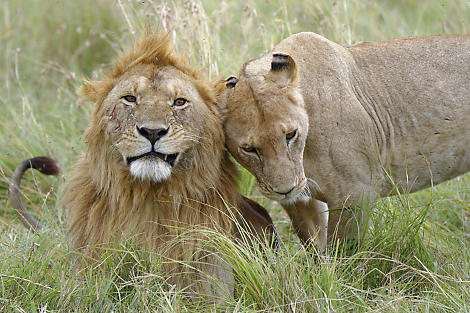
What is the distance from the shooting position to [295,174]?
3047 millimetres

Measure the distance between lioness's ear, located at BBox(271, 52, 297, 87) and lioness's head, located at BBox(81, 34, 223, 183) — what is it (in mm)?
314

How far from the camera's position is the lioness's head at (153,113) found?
9.86 feet

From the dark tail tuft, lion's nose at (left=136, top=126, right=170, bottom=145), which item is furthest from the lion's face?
the dark tail tuft

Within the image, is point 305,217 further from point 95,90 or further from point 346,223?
point 95,90

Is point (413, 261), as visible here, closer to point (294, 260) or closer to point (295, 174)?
point (294, 260)

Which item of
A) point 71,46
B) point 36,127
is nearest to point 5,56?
point 71,46

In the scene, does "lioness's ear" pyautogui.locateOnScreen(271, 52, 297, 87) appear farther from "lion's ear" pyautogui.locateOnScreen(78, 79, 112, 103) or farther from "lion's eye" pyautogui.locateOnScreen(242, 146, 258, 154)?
"lion's ear" pyautogui.locateOnScreen(78, 79, 112, 103)

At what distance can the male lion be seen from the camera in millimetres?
3113

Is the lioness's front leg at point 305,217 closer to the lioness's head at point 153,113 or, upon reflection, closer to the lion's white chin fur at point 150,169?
the lioness's head at point 153,113

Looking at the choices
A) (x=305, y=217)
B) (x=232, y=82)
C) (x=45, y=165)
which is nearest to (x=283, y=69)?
(x=232, y=82)

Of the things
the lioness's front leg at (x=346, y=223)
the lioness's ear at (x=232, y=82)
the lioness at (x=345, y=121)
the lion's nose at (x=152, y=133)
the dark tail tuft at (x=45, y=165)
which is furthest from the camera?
the dark tail tuft at (x=45, y=165)

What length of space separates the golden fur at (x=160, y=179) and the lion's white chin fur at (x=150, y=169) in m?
0.08

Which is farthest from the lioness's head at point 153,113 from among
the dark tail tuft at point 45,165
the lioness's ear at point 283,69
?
the dark tail tuft at point 45,165

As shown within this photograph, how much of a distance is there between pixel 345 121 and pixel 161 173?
3.18 feet
